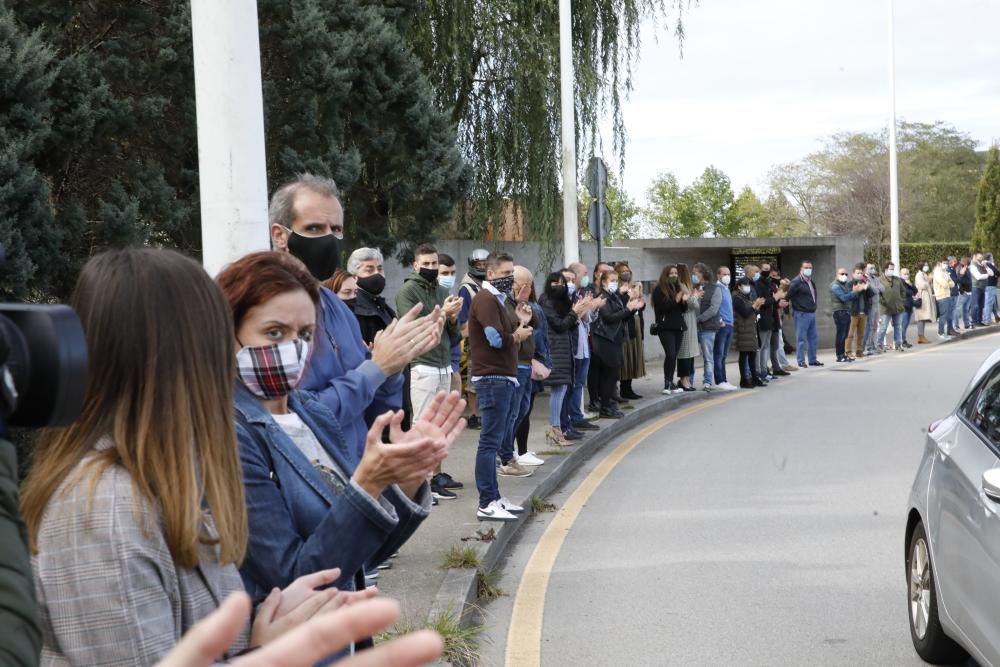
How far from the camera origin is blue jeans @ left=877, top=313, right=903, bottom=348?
83.7 ft

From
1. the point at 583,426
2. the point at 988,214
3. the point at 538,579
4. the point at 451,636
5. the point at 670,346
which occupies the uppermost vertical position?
the point at 988,214

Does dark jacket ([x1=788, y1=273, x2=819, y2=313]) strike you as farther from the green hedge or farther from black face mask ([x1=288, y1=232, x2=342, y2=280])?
the green hedge

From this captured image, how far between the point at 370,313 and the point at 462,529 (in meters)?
1.59

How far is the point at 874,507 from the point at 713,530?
1578 millimetres

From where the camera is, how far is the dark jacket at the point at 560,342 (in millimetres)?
11547

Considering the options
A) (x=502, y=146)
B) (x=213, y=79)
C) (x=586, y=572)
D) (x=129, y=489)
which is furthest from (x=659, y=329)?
(x=129, y=489)

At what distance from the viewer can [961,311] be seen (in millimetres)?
30672

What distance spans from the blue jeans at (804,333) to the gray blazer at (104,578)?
20.9 metres

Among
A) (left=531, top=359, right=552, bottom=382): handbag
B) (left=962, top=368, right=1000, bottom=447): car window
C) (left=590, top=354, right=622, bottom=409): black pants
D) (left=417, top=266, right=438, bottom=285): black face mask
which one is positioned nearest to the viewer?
(left=962, top=368, right=1000, bottom=447): car window

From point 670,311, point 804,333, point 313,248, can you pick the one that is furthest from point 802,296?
point 313,248

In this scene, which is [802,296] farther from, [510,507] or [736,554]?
[736,554]

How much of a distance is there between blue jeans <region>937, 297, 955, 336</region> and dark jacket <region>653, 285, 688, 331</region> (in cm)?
1478

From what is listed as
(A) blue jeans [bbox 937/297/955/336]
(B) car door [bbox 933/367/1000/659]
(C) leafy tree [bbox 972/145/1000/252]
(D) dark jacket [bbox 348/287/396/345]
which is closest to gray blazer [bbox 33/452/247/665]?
(B) car door [bbox 933/367/1000/659]

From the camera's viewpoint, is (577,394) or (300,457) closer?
(300,457)
